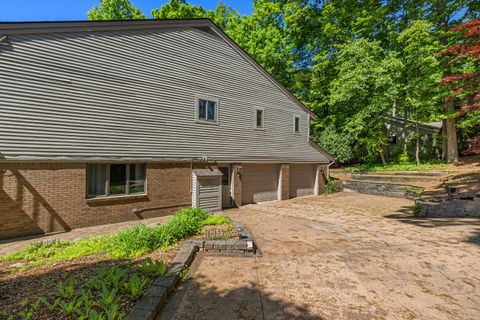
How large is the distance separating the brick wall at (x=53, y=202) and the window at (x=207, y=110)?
3.47 meters

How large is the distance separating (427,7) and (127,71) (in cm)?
2742

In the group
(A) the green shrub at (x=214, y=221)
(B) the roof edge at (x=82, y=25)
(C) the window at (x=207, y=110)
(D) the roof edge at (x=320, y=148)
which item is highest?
(B) the roof edge at (x=82, y=25)

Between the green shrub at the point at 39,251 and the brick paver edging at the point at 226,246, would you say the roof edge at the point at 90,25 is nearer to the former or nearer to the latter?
the green shrub at the point at 39,251

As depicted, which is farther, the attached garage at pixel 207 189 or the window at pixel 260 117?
the window at pixel 260 117

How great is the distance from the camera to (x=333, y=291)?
454 centimetres

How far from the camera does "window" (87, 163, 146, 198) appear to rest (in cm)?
899

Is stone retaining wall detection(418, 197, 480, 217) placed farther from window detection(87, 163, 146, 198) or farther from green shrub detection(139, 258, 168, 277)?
window detection(87, 163, 146, 198)

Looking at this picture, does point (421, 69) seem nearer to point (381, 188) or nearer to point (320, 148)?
point (381, 188)

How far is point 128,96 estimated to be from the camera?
32.2ft

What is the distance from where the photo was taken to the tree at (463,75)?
1184 cm

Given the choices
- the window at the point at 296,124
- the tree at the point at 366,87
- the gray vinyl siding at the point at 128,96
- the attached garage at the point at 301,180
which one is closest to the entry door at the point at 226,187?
the gray vinyl siding at the point at 128,96

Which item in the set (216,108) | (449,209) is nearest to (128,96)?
(216,108)

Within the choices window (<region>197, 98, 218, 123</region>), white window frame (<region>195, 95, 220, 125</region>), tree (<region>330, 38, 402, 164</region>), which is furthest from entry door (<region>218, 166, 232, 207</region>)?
tree (<region>330, 38, 402, 164</region>)

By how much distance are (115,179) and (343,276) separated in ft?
28.2
